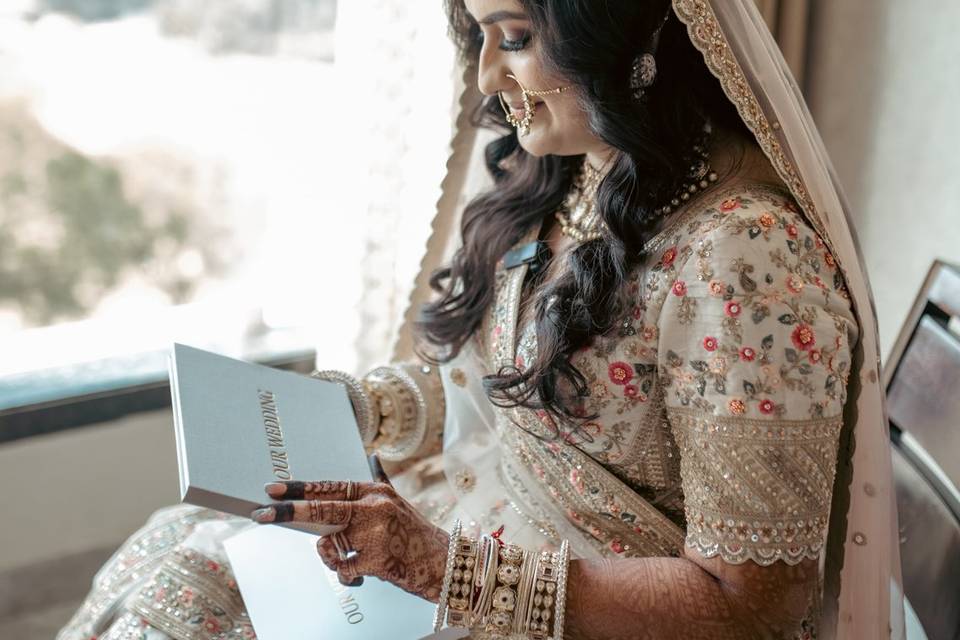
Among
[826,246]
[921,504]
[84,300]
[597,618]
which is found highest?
[826,246]

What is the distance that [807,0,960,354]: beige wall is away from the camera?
1256 mm

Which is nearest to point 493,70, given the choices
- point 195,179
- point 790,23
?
point 790,23

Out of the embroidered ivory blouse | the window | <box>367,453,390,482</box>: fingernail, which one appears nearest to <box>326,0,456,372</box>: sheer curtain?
the window

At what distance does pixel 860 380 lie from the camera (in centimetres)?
85

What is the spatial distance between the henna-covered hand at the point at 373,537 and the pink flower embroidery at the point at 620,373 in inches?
9.1

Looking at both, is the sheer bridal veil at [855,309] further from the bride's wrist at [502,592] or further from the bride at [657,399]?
the bride's wrist at [502,592]

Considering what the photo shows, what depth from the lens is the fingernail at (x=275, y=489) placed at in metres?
0.78

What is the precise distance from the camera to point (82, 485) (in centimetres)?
166

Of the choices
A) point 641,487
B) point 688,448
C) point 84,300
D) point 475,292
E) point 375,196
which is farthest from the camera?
point 84,300

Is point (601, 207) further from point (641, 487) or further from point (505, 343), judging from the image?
point (641, 487)

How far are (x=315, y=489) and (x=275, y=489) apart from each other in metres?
0.04

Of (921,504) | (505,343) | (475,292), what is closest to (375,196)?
(475,292)

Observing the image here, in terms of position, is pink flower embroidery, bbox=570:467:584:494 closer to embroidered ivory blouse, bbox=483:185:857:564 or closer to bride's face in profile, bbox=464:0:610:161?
embroidered ivory blouse, bbox=483:185:857:564

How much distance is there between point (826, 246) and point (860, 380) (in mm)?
130
